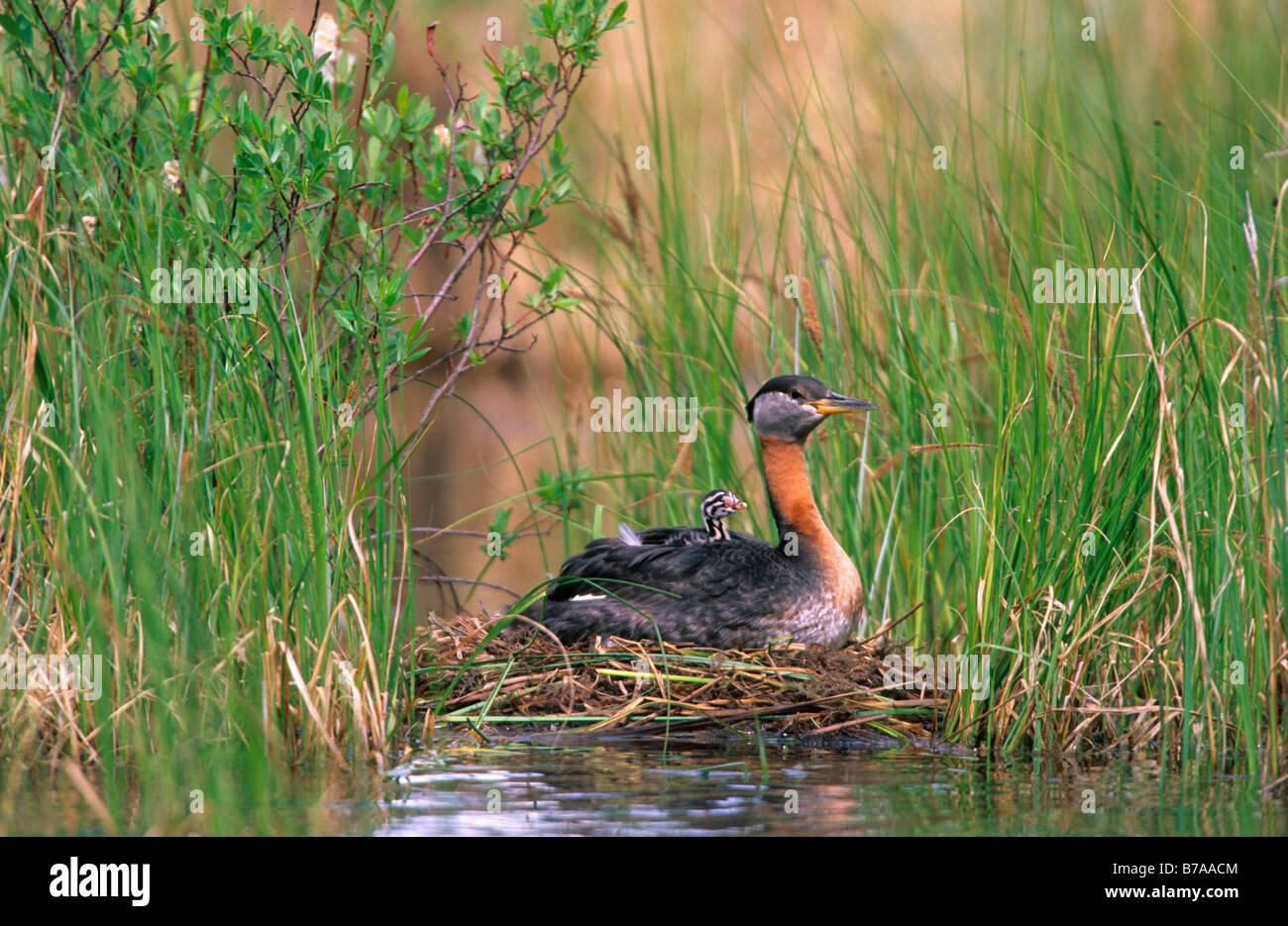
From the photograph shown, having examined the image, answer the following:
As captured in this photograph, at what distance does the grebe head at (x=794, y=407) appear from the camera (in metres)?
6.59

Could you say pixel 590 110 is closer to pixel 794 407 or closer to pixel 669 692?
pixel 794 407

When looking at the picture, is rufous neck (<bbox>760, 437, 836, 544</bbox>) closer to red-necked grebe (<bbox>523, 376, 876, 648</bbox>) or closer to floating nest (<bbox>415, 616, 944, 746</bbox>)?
red-necked grebe (<bbox>523, 376, 876, 648</bbox>)

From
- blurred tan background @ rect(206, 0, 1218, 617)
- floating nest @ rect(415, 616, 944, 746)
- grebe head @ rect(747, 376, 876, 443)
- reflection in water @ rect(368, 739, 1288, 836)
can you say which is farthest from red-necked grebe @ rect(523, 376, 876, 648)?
blurred tan background @ rect(206, 0, 1218, 617)

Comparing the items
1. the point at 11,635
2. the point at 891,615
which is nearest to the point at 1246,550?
the point at 891,615

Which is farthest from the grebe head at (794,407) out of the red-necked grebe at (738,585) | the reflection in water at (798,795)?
the reflection in water at (798,795)

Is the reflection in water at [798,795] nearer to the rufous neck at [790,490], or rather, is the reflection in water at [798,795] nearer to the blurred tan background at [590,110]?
the rufous neck at [790,490]

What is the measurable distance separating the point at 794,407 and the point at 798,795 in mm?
2504

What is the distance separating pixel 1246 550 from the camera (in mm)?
4652

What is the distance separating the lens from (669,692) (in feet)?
18.6

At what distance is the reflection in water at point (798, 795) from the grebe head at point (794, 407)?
5.85 feet

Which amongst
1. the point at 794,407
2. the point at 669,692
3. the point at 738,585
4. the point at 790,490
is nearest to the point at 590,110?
the point at 790,490

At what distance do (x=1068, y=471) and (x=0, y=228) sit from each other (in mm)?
3535

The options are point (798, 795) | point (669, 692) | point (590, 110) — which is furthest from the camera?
point (590, 110)

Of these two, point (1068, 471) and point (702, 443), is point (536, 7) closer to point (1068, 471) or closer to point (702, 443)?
point (702, 443)
